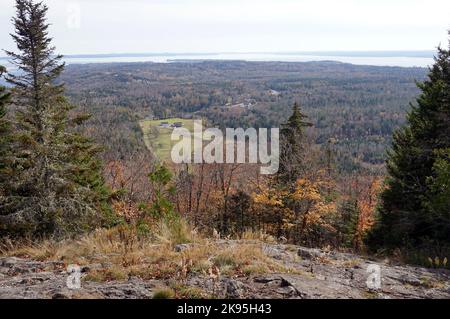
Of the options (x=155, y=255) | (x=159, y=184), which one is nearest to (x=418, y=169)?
(x=159, y=184)

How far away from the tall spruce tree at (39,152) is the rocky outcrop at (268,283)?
22.5ft

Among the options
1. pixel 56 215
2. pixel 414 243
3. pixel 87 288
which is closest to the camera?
pixel 87 288

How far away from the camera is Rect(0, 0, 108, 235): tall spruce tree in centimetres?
1275

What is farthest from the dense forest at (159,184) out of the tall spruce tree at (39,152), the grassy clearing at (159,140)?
the grassy clearing at (159,140)

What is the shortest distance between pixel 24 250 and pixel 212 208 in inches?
854

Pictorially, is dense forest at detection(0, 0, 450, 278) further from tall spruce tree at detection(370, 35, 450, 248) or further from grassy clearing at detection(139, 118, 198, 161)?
grassy clearing at detection(139, 118, 198, 161)

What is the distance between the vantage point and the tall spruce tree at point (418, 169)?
13875 mm

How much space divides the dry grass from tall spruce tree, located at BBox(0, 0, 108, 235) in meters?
5.81

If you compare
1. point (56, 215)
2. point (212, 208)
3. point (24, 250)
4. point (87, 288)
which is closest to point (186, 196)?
point (212, 208)

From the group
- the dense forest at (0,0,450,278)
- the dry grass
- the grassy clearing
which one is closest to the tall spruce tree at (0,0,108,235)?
the dense forest at (0,0,450,278)

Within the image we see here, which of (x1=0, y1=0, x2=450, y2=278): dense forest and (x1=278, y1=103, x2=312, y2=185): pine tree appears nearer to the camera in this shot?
(x1=0, y1=0, x2=450, y2=278): dense forest

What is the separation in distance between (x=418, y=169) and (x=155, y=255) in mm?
13107
